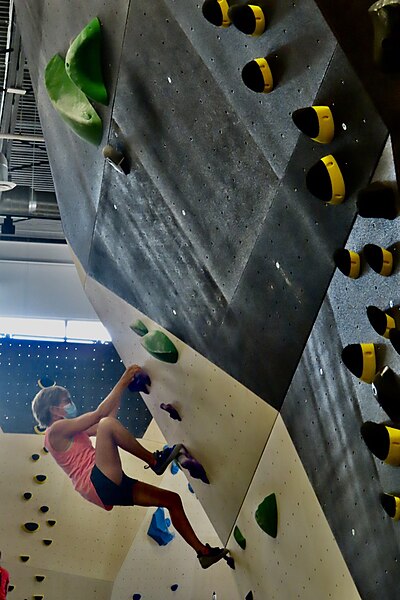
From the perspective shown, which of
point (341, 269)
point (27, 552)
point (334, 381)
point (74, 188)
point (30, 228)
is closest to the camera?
point (341, 269)

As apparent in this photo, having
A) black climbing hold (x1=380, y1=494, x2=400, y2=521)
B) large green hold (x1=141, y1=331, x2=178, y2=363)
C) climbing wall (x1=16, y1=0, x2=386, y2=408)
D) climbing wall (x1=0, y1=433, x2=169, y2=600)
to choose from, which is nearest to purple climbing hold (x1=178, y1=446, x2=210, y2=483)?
large green hold (x1=141, y1=331, x2=178, y2=363)

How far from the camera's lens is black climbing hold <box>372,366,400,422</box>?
187 cm

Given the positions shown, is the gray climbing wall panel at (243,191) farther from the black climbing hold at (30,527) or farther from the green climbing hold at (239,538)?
the black climbing hold at (30,527)

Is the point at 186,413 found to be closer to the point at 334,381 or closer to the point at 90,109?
the point at 90,109

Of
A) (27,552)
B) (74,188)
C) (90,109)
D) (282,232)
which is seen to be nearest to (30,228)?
(27,552)

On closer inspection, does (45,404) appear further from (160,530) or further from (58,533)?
(58,533)

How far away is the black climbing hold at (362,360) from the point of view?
6.75 feet

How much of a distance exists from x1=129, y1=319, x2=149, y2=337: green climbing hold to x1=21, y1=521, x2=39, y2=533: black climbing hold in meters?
3.95

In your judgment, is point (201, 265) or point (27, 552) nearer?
point (201, 265)

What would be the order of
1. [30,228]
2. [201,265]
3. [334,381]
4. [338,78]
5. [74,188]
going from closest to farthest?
[338,78], [334,381], [201,265], [74,188], [30,228]

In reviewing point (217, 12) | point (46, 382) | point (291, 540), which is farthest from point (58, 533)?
point (217, 12)

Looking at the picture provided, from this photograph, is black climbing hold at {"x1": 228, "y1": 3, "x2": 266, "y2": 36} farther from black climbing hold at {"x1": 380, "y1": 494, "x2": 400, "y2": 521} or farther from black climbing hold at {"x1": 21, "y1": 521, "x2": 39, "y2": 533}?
black climbing hold at {"x1": 21, "y1": 521, "x2": 39, "y2": 533}

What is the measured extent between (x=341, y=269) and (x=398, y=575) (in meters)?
0.84

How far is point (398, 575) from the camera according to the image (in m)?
2.23
